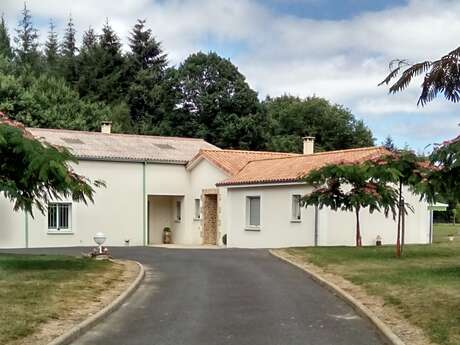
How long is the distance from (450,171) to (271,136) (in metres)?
39.5

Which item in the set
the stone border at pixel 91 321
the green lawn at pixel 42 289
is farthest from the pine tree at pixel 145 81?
the stone border at pixel 91 321

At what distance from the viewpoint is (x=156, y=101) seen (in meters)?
55.2

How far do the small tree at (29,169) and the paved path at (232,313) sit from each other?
279cm

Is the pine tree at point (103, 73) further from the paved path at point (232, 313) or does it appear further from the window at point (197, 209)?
the paved path at point (232, 313)

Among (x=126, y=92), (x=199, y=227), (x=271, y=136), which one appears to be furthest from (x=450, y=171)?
(x=126, y=92)

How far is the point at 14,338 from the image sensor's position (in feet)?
28.5

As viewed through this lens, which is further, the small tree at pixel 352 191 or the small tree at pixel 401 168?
the small tree at pixel 352 191

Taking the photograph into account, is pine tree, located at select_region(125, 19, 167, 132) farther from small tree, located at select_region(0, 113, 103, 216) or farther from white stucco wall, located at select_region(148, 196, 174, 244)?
small tree, located at select_region(0, 113, 103, 216)

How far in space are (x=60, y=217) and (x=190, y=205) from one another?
6.55m

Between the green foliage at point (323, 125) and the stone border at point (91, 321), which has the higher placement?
the green foliage at point (323, 125)

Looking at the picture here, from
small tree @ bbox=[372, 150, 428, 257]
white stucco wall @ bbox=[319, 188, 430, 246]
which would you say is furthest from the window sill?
small tree @ bbox=[372, 150, 428, 257]

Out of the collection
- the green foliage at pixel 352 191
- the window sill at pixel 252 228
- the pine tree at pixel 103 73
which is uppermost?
the pine tree at pixel 103 73

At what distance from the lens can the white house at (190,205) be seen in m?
28.5

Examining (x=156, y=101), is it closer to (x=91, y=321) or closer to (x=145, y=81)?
(x=145, y=81)
